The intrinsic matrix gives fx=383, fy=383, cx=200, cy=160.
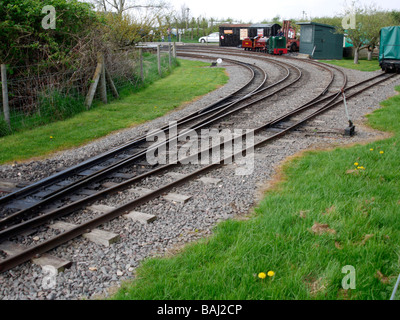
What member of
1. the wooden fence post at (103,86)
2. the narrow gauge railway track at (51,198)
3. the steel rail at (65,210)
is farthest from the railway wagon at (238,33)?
the steel rail at (65,210)

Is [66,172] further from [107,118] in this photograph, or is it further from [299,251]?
[107,118]

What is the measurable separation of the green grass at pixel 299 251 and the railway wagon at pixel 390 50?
58.3ft

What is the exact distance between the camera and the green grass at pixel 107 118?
9.23 meters

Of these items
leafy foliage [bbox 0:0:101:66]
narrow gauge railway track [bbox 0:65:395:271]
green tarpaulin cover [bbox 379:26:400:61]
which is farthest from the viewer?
green tarpaulin cover [bbox 379:26:400:61]

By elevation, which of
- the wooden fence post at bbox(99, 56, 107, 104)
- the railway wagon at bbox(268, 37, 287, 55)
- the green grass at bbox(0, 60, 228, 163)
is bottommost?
the green grass at bbox(0, 60, 228, 163)

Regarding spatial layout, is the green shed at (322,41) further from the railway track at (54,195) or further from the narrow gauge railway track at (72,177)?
the railway track at (54,195)

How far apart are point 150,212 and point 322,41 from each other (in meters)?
29.6

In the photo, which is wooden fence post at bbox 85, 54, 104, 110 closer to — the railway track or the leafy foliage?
the leafy foliage

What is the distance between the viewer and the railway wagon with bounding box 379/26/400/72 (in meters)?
21.4

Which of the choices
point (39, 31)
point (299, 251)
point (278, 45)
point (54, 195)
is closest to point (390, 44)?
point (278, 45)

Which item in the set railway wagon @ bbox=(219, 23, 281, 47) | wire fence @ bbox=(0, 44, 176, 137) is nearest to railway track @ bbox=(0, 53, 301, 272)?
wire fence @ bbox=(0, 44, 176, 137)

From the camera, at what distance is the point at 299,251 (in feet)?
13.8

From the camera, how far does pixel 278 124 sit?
1073 cm

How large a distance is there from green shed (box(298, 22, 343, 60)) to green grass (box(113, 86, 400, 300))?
27292 mm
